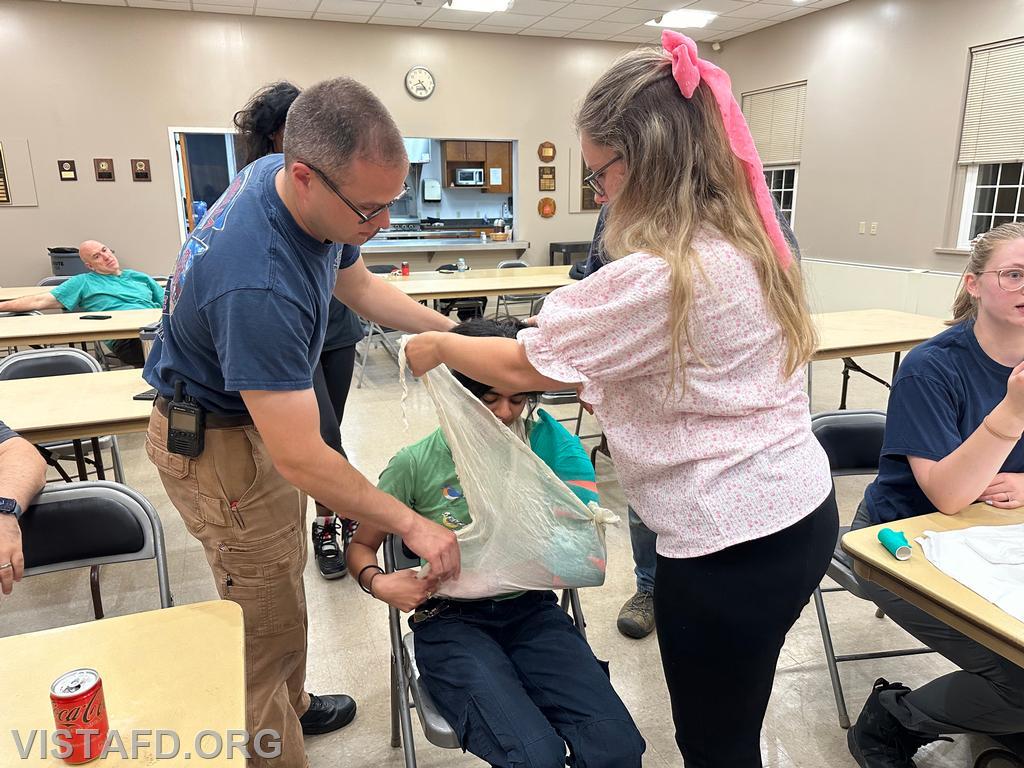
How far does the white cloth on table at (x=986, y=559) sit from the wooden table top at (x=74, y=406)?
7.43 feet

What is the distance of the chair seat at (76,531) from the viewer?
5.00ft

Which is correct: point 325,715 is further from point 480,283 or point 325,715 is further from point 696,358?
point 480,283

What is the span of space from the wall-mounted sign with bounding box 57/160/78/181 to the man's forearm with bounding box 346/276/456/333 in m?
7.01

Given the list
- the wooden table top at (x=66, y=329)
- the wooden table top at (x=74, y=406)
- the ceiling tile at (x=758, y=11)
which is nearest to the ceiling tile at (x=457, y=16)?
the ceiling tile at (x=758, y=11)

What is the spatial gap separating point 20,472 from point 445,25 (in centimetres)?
772

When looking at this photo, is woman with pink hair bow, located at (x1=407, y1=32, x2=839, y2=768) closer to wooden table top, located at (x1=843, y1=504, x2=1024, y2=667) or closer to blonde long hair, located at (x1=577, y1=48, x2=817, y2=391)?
blonde long hair, located at (x1=577, y1=48, x2=817, y2=391)

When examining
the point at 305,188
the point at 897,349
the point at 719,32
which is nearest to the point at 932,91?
the point at 719,32

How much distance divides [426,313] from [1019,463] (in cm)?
148

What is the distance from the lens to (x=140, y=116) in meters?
7.25

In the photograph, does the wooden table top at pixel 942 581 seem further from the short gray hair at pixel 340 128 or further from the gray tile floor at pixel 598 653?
the short gray hair at pixel 340 128

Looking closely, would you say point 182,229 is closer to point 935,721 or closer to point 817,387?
point 817,387

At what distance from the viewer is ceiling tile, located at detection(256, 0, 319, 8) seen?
6906 millimetres

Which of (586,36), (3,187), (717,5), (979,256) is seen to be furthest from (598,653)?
(586,36)

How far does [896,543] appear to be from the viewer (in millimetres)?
1338
